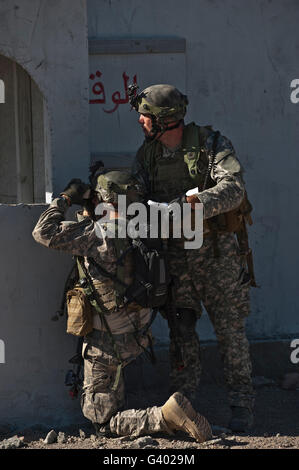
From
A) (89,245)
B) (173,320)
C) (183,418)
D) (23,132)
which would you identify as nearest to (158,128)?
(89,245)

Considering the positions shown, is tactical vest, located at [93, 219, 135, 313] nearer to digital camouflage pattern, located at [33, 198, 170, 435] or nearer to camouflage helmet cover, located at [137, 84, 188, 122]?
digital camouflage pattern, located at [33, 198, 170, 435]

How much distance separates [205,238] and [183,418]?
1037 mm

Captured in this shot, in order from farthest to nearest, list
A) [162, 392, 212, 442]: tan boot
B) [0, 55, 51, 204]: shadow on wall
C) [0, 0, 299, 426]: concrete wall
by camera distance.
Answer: [0, 55, 51, 204]: shadow on wall, [0, 0, 299, 426]: concrete wall, [162, 392, 212, 442]: tan boot

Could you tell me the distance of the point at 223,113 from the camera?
19.1 ft

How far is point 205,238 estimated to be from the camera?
4781 millimetres

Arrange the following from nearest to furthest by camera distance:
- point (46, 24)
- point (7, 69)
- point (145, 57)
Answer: point (46, 24), point (145, 57), point (7, 69)

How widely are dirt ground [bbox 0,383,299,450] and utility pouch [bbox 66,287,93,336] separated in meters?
0.60

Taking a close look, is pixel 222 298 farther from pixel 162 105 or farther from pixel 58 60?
pixel 58 60

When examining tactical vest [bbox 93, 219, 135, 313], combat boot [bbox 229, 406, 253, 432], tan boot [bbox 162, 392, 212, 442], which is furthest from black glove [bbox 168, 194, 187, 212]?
combat boot [bbox 229, 406, 253, 432]

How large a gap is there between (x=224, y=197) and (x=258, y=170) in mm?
1457

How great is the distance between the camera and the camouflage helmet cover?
15.4 feet

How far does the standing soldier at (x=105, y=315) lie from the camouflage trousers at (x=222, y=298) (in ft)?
1.27
